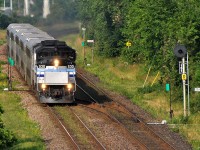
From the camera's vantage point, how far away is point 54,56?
33875 mm

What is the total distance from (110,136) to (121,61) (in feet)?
90.3

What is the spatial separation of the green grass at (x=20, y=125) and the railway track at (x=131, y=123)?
13.5ft

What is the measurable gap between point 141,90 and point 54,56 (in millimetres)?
8787

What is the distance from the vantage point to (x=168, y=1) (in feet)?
133

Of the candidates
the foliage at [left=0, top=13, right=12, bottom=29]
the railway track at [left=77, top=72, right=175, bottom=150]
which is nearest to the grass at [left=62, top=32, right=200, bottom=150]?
the railway track at [left=77, top=72, right=175, bottom=150]

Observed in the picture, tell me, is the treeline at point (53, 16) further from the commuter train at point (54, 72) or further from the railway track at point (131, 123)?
the commuter train at point (54, 72)

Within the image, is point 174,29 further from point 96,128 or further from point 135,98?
point 96,128

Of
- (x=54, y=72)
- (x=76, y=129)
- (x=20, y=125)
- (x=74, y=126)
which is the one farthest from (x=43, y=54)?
(x=76, y=129)

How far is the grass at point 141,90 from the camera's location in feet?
96.5

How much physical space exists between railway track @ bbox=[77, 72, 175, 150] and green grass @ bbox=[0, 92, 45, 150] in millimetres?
4122

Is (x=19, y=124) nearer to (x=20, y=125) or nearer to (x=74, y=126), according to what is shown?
(x=20, y=125)

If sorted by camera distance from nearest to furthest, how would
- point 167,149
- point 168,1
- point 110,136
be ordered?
point 167,149 → point 110,136 → point 168,1

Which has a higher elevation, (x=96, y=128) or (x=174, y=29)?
(x=174, y=29)

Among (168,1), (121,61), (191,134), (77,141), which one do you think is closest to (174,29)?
(168,1)
